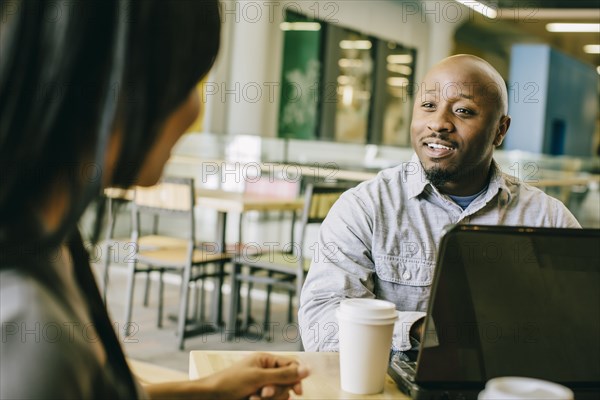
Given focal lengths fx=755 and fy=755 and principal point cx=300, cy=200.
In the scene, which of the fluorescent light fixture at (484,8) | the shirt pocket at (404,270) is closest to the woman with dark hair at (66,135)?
the shirt pocket at (404,270)

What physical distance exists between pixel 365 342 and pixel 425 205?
0.60 meters

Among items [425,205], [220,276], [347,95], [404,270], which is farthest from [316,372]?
[347,95]

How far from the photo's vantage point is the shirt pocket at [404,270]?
4.93ft

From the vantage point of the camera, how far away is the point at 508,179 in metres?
1.70

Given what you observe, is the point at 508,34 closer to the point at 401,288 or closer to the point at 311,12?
the point at 311,12

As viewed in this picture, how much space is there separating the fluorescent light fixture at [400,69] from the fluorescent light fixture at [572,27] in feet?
10.8

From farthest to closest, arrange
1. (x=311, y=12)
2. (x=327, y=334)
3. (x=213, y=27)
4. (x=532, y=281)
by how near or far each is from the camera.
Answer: (x=311, y=12) → (x=327, y=334) → (x=532, y=281) → (x=213, y=27)

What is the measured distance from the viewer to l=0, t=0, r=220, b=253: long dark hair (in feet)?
1.85

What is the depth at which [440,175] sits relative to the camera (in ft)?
5.33

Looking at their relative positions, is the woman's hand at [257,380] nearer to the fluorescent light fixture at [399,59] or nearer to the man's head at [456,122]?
the man's head at [456,122]

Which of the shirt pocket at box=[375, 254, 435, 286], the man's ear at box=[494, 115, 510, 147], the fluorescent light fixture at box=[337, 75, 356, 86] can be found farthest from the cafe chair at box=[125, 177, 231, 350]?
the fluorescent light fixture at box=[337, 75, 356, 86]

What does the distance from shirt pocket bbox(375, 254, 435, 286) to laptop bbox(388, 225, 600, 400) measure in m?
0.52

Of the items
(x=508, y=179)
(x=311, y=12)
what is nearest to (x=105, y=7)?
(x=508, y=179)

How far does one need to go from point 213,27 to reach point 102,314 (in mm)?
306
